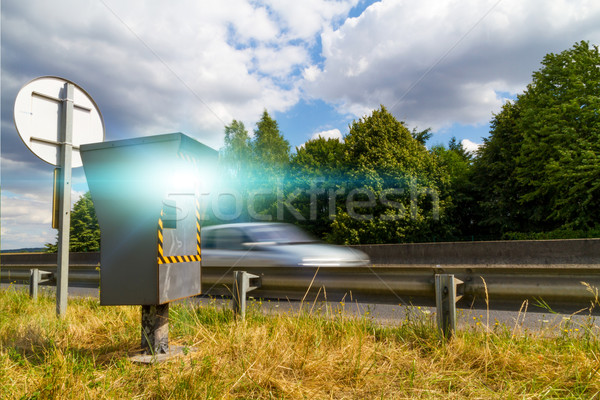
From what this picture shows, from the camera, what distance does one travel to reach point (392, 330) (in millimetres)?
3512

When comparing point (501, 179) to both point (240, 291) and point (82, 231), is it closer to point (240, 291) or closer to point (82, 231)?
point (240, 291)

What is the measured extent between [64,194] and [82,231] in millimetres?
34898

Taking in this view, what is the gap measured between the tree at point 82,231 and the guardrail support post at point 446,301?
37.1 meters

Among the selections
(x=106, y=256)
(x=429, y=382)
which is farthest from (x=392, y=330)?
(x=106, y=256)

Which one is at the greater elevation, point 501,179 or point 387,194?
point 501,179

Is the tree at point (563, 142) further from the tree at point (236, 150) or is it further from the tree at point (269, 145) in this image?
the tree at point (236, 150)

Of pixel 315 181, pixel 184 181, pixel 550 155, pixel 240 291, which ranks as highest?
pixel 550 155

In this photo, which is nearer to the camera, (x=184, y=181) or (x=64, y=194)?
(x=184, y=181)

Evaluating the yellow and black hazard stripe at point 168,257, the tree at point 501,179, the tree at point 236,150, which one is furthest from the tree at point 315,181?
the yellow and black hazard stripe at point 168,257

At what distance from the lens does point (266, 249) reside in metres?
7.01

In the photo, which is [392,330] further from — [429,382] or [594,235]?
[594,235]

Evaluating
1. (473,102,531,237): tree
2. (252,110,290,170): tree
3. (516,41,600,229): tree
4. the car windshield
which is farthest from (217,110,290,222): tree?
the car windshield

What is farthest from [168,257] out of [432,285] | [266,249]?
[266,249]

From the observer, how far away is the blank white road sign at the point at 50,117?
4.61m
